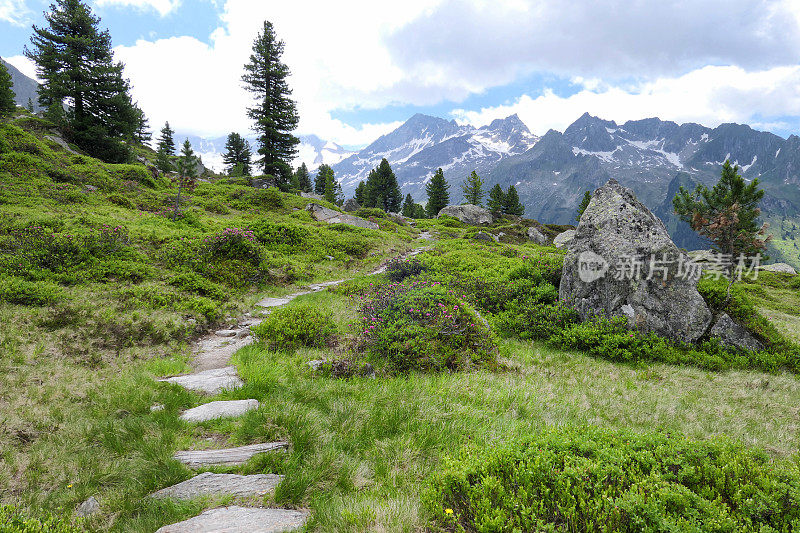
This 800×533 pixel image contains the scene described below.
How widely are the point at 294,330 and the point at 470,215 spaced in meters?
56.4

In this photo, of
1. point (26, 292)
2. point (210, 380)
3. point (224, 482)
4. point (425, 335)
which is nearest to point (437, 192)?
point (425, 335)

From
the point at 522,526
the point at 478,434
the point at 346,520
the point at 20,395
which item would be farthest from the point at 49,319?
the point at 522,526

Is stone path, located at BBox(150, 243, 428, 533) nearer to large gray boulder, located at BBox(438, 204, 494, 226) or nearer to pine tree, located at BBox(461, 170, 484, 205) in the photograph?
large gray boulder, located at BBox(438, 204, 494, 226)

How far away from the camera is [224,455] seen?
4.15 m

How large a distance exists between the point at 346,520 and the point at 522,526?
157cm

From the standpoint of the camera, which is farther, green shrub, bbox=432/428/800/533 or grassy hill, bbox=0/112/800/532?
grassy hill, bbox=0/112/800/532


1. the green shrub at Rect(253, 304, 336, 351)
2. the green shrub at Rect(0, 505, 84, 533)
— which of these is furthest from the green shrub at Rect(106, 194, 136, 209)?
the green shrub at Rect(0, 505, 84, 533)

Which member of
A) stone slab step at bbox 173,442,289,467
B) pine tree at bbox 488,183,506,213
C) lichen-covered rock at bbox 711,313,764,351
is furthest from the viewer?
pine tree at bbox 488,183,506,213

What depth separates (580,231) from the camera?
12.9m

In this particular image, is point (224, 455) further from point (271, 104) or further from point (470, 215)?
point (470, 215)

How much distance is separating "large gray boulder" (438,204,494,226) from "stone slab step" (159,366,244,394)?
185 ft

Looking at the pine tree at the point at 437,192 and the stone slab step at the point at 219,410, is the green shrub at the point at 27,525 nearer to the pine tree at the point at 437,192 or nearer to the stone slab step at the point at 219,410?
the stone slab step at the point at 219,410

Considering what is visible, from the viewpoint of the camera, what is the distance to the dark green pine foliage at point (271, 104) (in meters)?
37.3

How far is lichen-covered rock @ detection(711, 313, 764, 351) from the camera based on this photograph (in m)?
10.1
